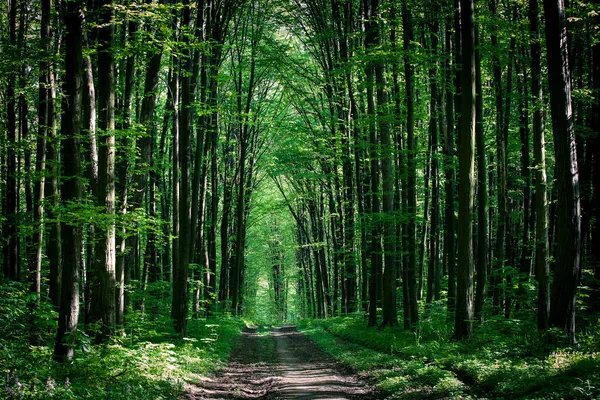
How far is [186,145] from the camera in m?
15.9

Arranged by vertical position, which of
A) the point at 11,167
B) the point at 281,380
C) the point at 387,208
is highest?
the point at 11,167

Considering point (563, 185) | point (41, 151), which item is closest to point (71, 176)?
point (41, 151)

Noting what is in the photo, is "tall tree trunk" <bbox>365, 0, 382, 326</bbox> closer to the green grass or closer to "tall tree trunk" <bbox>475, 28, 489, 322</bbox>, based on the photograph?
"tall tree trunk" <bbox>475, 28, 489, 322</bbox>

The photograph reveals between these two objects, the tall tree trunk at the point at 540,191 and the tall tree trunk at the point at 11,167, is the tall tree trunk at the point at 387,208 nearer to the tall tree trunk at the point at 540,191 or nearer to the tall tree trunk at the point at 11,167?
the tall tree trunk at the point at 540,191

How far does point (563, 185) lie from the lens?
31.3ft

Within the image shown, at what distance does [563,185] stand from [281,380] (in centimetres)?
791

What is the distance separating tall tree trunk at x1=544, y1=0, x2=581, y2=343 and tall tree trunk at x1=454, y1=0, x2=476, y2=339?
275 centimetres

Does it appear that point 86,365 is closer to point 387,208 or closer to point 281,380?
point 281,380

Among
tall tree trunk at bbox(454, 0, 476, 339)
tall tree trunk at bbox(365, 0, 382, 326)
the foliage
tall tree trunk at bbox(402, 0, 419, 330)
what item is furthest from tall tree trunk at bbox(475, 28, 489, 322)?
tall tree trunk at bbox(365, 0, 382, 326)

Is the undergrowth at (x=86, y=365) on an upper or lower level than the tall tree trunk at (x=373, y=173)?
lower

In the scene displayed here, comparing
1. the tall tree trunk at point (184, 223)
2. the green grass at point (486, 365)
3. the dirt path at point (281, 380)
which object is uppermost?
the tall tree trunk at point (184, 223)

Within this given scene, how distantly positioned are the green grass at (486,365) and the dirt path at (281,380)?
2.32 ft

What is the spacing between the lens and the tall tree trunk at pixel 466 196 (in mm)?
12312

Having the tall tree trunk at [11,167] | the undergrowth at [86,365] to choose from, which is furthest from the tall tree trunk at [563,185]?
the tall tree trunk at [11,167]
